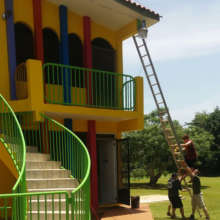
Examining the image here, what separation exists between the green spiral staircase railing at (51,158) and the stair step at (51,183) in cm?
23

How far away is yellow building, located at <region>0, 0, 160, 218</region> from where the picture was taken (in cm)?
1026

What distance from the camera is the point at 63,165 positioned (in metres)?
9.38

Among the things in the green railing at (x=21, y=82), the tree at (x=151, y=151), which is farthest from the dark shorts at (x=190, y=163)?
the tree at (x=151, y=151)

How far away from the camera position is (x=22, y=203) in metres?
5.81

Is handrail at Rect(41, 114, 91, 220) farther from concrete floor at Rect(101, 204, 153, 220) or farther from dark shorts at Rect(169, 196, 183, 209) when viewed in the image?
dark shorts at Rect(169, 196, 183, 209)

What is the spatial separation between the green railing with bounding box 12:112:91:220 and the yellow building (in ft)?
0.27

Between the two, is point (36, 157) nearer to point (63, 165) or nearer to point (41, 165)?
point (41, 165)

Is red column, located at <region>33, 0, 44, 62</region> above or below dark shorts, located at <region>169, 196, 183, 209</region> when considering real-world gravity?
above

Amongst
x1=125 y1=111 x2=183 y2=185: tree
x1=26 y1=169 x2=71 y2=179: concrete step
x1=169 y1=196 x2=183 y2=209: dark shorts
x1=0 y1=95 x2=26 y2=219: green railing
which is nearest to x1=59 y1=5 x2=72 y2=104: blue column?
x1=0 y1=95 x2=26 y2=219: green railing

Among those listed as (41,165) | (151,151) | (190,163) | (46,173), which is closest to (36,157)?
(41,165)

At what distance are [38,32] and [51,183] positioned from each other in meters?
5.13

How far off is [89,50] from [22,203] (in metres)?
7.26

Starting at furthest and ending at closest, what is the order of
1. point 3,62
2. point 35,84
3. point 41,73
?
point 3,62
point 41,73
point 35,84

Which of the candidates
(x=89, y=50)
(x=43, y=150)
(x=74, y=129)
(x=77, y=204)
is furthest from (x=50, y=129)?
(x=77, y=204)
